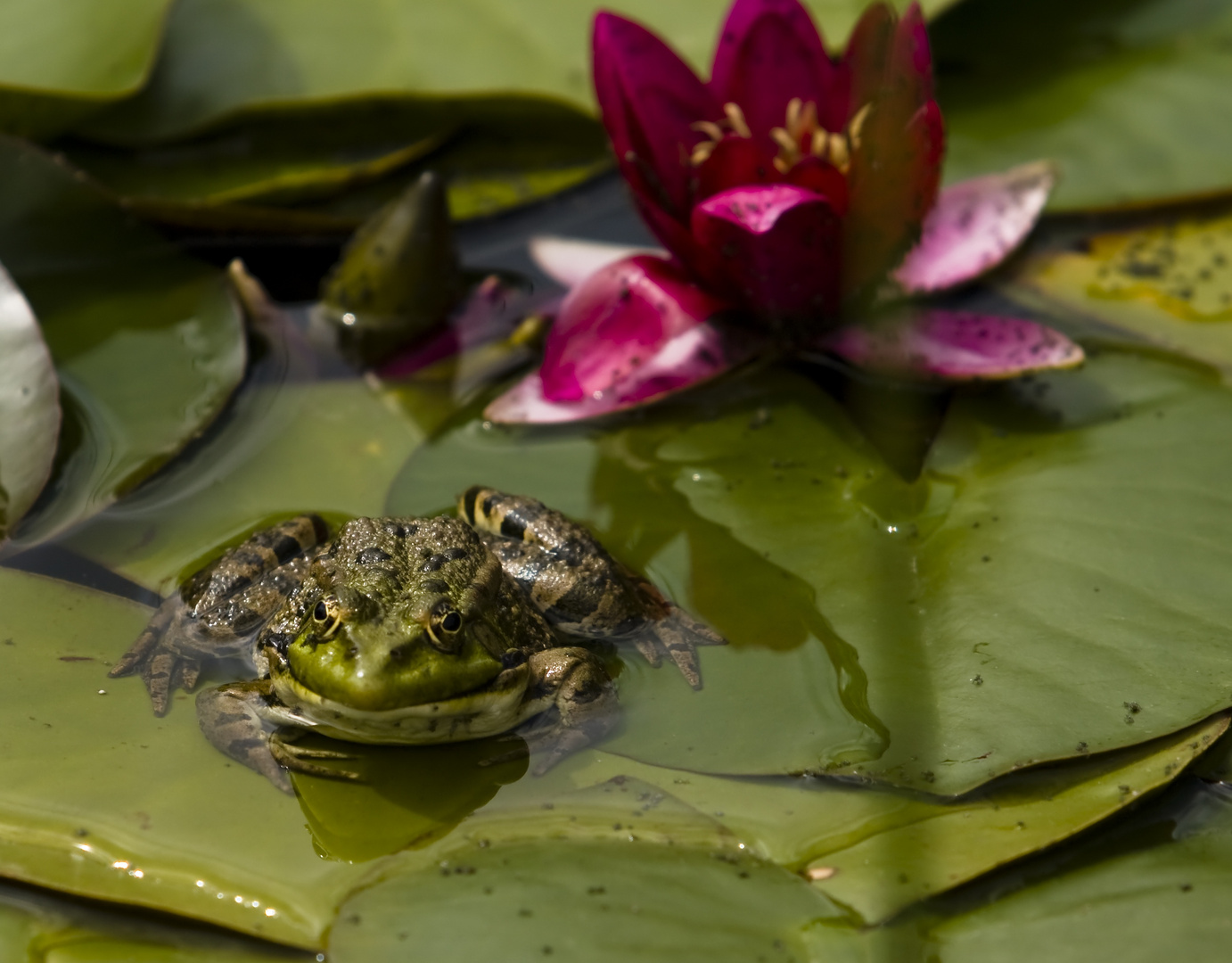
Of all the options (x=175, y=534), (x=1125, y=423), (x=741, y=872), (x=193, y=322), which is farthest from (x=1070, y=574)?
(x=193, y=322)

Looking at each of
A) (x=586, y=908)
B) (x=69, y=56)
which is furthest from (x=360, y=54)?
(x=586, y=908)

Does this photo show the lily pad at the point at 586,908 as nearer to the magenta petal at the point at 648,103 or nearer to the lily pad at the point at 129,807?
the lily pad at the point at 129,807

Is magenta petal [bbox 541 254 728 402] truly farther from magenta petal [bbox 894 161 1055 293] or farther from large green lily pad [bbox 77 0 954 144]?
large green lily pad [bbox 77 0 954 144]

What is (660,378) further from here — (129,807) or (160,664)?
(129,807)

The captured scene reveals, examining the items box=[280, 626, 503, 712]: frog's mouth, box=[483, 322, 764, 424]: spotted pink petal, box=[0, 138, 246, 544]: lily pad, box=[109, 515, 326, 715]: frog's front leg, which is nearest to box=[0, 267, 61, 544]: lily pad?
box=[0, 138, 246, 544]: lily pad

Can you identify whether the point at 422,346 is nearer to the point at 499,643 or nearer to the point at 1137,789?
the point at 499,643
